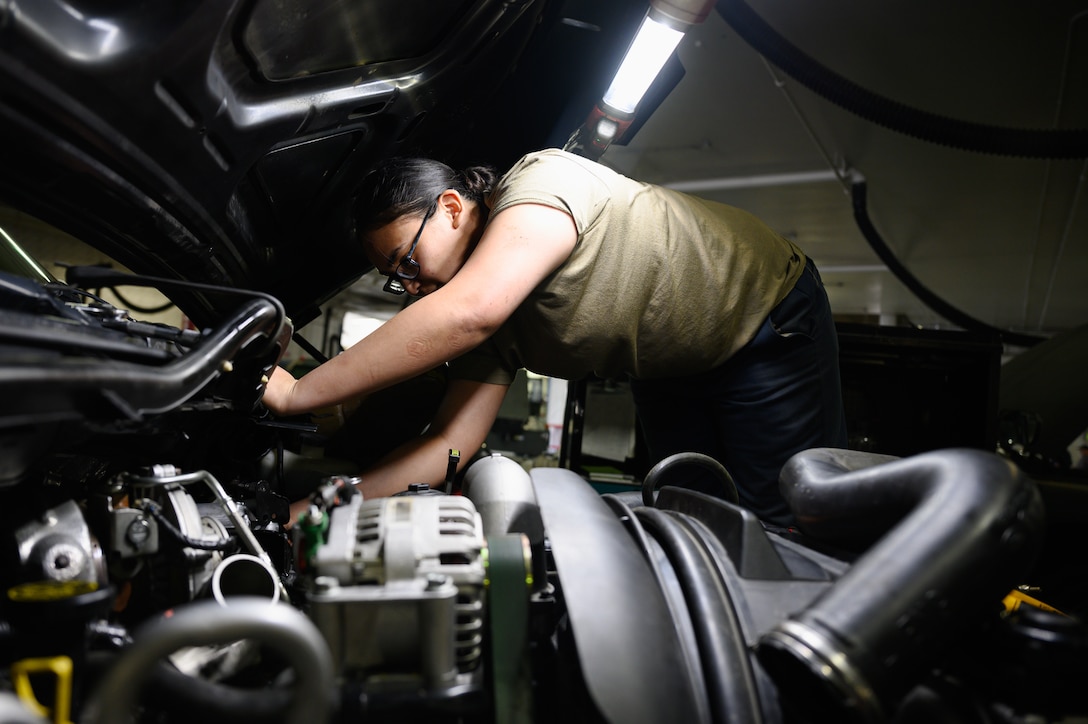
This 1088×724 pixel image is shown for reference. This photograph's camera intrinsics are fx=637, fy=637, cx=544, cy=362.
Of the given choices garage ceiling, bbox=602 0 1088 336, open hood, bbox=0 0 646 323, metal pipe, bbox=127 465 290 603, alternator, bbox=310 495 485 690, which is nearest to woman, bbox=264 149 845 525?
open hood, bbox=0 0 646 323

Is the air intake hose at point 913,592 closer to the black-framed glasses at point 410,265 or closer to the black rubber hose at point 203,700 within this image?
the black rubber hose at point 203,700

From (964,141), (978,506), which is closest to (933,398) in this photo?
(964,141)

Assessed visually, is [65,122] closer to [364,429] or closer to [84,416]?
[84,416]

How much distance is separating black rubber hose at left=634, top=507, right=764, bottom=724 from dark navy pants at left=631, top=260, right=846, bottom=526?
80cm

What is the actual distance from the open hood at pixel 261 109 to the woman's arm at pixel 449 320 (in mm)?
310

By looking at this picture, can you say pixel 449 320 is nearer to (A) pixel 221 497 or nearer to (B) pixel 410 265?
(B) pixel 410 265

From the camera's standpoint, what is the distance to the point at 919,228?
4.84 m

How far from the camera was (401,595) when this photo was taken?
2.20ft

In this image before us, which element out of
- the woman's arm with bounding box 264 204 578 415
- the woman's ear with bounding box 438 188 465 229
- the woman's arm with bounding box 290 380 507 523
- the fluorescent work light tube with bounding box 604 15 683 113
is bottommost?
the woman's arm with bounding box 290 380 507 523

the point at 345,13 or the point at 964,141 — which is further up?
the point at 964,141

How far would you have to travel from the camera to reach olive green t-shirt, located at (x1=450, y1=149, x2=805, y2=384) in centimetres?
135

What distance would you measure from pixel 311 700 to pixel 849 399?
102 inches

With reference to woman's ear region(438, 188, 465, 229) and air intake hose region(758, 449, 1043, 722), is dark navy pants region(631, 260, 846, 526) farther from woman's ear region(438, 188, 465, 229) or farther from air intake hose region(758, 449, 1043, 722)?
air intake hose region(758, 449, 1043, 722)

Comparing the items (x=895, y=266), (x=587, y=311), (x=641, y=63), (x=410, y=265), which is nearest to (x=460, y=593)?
(x=587, y=311)
